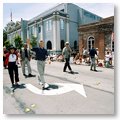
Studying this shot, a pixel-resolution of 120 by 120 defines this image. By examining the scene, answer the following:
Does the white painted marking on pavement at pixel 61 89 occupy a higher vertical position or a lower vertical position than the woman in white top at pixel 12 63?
lower

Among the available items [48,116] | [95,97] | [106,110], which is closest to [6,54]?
[48,116]

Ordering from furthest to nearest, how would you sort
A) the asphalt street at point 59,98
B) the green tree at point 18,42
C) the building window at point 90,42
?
the building window at point 90,42, the green tree at point 18,42, the asphalt street at point 59,98

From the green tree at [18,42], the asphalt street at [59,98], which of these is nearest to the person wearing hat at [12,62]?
the asphalt street at [59,98]

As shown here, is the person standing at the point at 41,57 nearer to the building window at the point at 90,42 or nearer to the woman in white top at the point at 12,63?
the woman in white top at the point at 12,63

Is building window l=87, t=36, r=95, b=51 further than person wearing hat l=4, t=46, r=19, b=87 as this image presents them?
Yes

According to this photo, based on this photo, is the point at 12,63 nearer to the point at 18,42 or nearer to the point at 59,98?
the point at 18,42

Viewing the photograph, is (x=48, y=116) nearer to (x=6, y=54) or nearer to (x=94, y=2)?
(x=6, y=54)

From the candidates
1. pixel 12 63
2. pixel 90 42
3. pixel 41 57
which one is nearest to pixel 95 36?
pixel 90 42

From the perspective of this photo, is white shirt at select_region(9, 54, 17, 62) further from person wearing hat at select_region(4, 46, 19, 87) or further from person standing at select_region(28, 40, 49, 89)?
person standing at select_region(28, 40, 49, 89)

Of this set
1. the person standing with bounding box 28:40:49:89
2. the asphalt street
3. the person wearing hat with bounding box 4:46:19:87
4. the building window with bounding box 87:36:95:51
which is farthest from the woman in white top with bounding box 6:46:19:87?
the building window with bounding box 87:36:95:51

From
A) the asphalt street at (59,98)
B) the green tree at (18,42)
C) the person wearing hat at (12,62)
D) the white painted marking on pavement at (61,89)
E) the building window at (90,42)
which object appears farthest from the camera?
the building window at (90,42)

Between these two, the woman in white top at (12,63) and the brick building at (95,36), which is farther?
the brick building at (95,36)

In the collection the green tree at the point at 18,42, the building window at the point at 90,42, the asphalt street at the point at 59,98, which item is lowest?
the asphalt street at the point at 59,98

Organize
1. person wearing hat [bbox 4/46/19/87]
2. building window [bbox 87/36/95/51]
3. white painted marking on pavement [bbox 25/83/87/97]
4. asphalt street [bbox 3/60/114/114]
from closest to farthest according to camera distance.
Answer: asphalt street [bbox 3/60/114/114], white painted marking on pavement [bbox 25/83/87/97], person wearing hat [bbox 4/46/19/87], building window [bbox 87/36/95/51]
